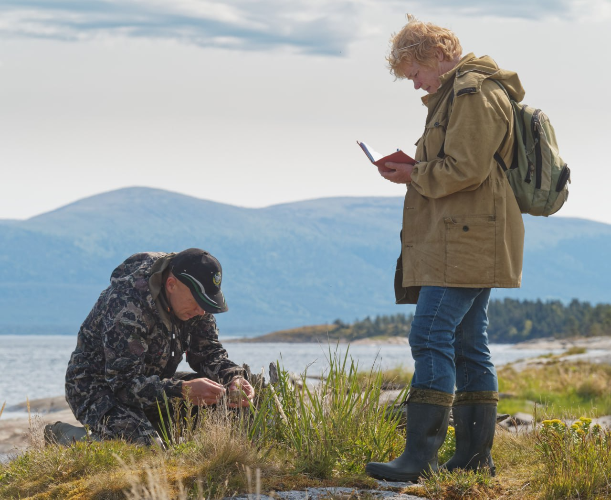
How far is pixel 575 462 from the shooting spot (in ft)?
14.7

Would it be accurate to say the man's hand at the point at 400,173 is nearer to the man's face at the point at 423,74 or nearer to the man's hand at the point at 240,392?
the man's face at the point at 423,74

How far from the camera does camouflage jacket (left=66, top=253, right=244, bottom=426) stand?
5.73 m

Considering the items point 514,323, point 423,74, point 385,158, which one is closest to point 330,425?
point 385,158

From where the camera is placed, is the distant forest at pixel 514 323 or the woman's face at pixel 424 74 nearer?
the woman's face at pixel 424 74

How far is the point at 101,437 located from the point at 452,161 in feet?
9.37

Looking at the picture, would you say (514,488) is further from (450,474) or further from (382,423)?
(382,423)

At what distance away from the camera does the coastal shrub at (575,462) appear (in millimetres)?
4320

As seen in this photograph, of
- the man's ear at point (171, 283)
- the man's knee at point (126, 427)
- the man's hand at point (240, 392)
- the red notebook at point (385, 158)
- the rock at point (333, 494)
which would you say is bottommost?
the rock at point (333, 494)

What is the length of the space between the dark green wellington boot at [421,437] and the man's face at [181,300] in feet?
5.83

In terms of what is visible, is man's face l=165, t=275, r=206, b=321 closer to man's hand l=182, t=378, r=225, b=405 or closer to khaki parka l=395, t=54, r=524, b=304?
man's hand l=182, t=378, r=225, b=405

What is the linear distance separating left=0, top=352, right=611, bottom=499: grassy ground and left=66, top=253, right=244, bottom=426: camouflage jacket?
0.39 metres

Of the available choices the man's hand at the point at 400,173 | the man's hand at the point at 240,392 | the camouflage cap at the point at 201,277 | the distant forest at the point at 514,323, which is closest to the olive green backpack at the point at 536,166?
the man's hand at the point at 400,173

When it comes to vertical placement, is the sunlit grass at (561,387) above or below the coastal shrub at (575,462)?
below

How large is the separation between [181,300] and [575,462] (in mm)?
2589
